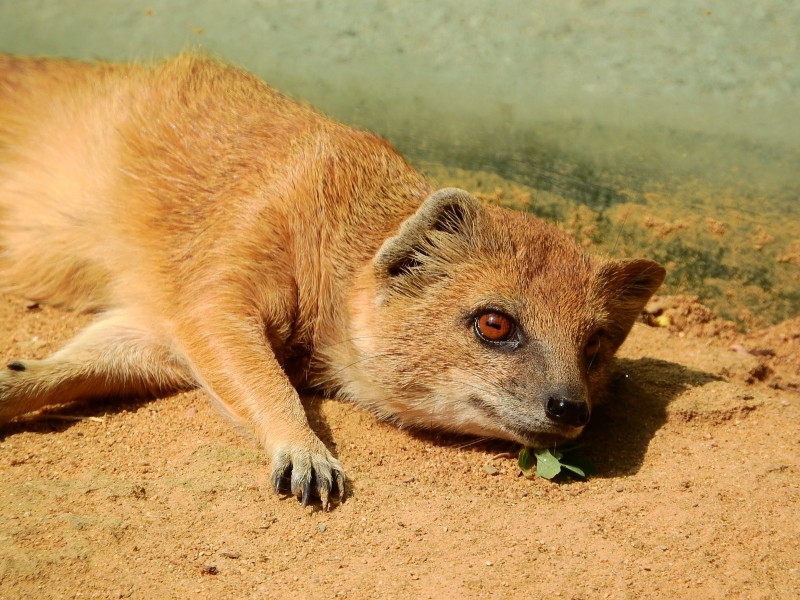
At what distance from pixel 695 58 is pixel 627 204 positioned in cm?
143

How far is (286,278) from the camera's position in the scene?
6059 millimetres

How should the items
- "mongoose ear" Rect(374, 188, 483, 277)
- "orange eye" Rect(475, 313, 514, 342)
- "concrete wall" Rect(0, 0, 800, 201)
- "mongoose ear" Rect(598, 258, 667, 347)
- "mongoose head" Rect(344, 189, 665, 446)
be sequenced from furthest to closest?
"concrete wall" Rect(0, 0, 800, 201), "mongoose ear" Rect(598, 258, 667, 347), "mongoose ear" Rect(374, 188, 483, 277), "orange eye" Rect(475, 313, 514, 342), "mongoose head" Rect(344, 189, 665, 446)

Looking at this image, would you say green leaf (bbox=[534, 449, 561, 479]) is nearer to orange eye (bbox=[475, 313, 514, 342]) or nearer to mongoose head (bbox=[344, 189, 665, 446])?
mongoose head (bbox=[344, 189, 665, 446])

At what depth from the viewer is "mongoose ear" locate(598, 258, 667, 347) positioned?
19.5ft

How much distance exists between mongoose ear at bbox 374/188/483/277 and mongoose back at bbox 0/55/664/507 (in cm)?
1

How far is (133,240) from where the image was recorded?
6621mm

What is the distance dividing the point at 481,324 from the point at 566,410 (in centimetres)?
78

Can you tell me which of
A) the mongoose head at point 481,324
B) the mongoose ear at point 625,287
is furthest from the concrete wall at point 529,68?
the mongoose head at point 481,324

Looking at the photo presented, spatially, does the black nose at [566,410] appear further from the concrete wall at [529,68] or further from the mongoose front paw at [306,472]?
the concrete wall at [529,68]

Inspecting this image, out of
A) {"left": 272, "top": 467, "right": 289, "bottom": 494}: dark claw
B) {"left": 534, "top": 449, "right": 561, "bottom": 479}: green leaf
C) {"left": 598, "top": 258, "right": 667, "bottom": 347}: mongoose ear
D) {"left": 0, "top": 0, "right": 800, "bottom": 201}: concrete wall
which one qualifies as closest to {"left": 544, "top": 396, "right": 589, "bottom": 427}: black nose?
{"left": 534, "top": 449, "right": 561, "bottom": 479}: green leaf

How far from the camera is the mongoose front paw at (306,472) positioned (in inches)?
192

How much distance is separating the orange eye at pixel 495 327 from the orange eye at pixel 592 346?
62 centimetres

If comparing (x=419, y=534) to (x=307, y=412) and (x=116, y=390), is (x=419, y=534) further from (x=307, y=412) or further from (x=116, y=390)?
(x=116, y=390)

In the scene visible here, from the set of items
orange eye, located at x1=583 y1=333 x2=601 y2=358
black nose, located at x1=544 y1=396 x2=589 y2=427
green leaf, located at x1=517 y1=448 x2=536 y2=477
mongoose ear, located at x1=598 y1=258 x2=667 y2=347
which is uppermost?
mongoose ear, located at x1=598 y1=258 x2=667 y2=347
